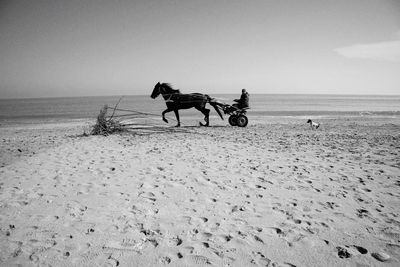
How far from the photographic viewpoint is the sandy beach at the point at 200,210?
2.77 m

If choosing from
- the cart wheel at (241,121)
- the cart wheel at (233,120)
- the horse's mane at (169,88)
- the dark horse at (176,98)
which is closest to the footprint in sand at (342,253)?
the dark horse at (176,98)

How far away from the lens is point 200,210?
3799mm

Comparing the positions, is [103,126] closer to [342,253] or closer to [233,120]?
[233,120]

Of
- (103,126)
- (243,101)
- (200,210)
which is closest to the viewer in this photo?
(200,210)

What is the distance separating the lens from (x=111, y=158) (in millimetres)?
6637

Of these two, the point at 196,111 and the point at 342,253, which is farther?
the point at 196,111

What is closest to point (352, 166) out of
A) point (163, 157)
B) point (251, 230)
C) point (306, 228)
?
point (306, 228)

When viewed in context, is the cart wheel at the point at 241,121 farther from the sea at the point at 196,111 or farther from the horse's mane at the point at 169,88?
the horse's mane at the point at 169,88

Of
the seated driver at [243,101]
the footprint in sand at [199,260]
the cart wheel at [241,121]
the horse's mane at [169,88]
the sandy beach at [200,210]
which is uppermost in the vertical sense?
the horse's mane at [169,88]

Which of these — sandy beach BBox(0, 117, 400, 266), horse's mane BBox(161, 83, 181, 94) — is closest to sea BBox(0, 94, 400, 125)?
horse's mane BBox(161, 83, 181, 94)

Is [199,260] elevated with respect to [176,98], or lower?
lower

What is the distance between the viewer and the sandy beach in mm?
2766

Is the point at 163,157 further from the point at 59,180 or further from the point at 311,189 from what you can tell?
the point at 311,189

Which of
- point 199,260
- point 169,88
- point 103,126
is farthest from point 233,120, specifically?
point 199,260
